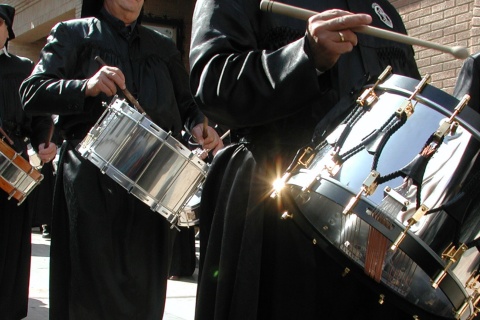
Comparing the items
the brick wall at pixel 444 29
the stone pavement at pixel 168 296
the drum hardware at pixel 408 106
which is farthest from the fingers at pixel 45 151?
the drum hardware at pixel 408 106

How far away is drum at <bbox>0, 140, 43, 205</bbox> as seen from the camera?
14.4ft

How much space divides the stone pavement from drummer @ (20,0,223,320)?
1.38m

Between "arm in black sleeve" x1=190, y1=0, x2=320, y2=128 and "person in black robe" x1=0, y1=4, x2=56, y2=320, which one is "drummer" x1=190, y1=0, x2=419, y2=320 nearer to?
"arm in black sleeve" x1=190, y1=0, x2=320, y2=128

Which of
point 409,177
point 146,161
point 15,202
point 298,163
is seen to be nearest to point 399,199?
point 409,177

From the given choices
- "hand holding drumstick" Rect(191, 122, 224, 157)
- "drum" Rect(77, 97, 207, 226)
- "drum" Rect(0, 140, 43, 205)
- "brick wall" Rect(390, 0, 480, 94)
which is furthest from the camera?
"brick wall" Rect(390, 0, 480, 94)

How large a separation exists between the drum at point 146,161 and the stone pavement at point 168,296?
1.80 m

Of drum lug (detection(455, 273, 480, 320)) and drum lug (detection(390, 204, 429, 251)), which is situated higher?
drum lug (detection(390, 204, 429, 251))

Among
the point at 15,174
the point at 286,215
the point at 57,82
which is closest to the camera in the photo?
the point at 286,215

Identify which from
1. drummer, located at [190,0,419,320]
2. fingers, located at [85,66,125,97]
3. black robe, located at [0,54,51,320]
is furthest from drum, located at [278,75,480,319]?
black robe, located at [0,54,51,320]

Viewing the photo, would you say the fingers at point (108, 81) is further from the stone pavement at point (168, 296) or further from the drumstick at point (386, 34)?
the stone pavement at point (168, 296)

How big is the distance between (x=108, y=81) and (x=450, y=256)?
2.03 m

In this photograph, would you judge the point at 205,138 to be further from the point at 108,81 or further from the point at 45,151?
the point at 45,151

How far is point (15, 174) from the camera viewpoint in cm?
440

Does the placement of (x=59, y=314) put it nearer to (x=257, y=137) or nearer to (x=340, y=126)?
(x=257, y=137)
